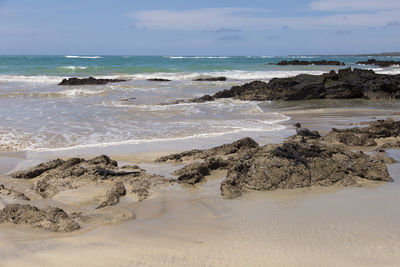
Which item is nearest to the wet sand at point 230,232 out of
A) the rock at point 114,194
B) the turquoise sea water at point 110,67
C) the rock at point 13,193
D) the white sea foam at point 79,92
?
the rock at point 114,194

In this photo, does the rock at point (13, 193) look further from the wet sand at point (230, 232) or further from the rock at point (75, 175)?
the wet sand at point (230, 232)

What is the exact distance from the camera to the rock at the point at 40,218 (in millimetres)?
3582

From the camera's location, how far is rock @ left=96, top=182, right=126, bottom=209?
14.5 feet

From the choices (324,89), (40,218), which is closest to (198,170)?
(40,218)

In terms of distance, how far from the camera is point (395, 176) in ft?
16.8

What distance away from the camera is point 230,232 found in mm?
3494

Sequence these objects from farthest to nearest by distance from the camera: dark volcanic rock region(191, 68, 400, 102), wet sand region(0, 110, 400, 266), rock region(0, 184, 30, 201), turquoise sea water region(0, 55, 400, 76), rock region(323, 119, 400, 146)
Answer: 1. turquoise sea water region(0, 55, 400, 76)
2. dark volcanic rock region(191, 68, 400, 102)
3. rock region(323, 119, 400, 146)
4. rock region(0, 184, 30, 201)
5. wet sand region(0, 110, 400, 266)

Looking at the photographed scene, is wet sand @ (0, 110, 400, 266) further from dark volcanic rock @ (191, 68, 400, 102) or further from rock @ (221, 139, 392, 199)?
dark volcanic rock @ (191, 68, 400, 102)

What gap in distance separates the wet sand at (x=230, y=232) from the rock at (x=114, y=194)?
0.09 meters

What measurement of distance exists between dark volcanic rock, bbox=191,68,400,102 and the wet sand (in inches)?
500

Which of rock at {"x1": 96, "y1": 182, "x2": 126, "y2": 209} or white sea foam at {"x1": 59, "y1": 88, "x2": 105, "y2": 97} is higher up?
white sea foam at {"x1": 59, "y1": 88, "x2": 105, "y2": 97}

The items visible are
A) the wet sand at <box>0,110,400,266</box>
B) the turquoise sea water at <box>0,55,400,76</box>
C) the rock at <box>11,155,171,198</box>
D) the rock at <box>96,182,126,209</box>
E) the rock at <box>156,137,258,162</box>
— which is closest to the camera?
the wet sand at <box>0,110,400,266</box>

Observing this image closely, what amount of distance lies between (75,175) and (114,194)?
1015mm

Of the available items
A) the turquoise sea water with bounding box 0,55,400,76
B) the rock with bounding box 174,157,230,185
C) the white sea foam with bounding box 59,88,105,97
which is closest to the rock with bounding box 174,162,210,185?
the rock with bounding box 174,157,230,185
